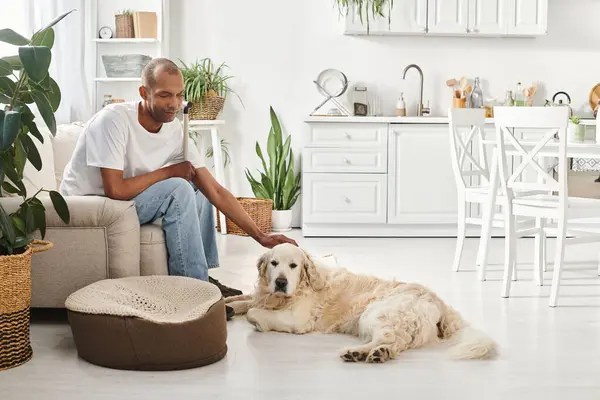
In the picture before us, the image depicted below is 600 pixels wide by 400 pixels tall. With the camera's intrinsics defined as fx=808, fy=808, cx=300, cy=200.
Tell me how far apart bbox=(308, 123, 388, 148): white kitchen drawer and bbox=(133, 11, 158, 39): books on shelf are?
4.36ft

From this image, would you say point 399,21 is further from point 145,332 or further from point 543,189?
point 145,332

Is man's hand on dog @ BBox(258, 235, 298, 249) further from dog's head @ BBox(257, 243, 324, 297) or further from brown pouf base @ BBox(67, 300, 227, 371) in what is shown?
brown pouf base @ BBox(67, 300, 227, 371)

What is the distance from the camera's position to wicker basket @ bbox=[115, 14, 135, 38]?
570cm

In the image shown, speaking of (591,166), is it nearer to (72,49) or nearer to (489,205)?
(489,205)

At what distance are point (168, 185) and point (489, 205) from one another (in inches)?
69.6

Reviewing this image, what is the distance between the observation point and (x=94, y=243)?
2.98 m

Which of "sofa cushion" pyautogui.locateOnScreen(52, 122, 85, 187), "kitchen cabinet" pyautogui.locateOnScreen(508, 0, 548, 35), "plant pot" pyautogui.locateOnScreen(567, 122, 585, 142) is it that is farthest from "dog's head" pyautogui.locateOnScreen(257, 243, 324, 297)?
"kitchen cabinet" pyautogui.locateOnScreen(508, 0, 548, 35)

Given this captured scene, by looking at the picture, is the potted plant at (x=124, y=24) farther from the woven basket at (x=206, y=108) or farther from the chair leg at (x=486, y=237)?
the chair leg at (x=486, y=237)

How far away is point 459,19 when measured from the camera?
596cm

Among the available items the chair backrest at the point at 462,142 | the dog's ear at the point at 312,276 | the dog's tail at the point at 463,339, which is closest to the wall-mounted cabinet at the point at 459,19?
the chair backrest at the point at 462,142

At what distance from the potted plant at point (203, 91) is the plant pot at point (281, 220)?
0.86 meters

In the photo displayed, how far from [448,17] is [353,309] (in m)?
3.54

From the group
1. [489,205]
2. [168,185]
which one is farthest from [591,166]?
[168,185]

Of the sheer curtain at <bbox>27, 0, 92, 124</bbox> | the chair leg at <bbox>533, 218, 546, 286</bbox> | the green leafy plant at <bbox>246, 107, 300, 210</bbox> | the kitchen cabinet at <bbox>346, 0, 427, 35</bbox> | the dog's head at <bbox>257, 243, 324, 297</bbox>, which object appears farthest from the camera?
the green leafy plant at <bbox>246, 107, 300, 210</bbox>
